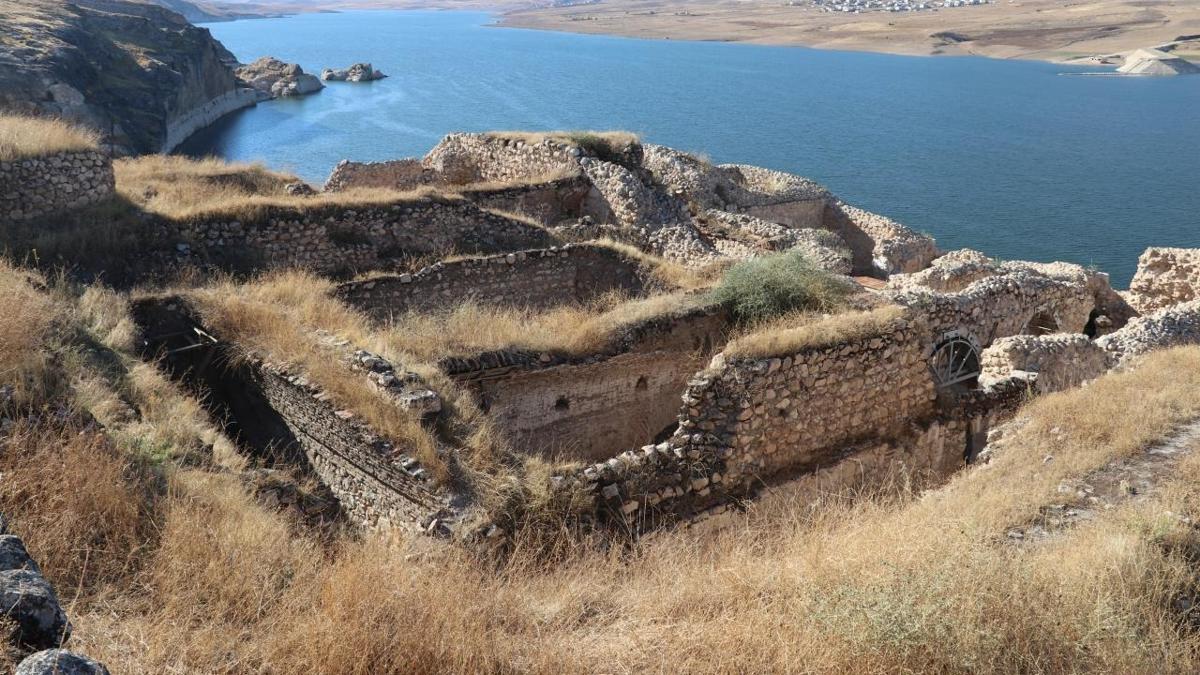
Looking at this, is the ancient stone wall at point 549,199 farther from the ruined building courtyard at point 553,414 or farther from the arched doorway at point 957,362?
the arched doorway at point 957,362

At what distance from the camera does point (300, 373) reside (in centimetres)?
909

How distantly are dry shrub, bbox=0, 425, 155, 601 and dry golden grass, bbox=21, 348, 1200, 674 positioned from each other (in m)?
0.19

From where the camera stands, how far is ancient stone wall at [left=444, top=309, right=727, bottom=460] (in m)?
10.3

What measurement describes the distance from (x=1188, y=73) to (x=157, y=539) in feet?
371

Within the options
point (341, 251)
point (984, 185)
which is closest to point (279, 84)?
point (984, 185)

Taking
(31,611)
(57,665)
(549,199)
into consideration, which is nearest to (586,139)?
(549,199)

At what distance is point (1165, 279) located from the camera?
18.7 m

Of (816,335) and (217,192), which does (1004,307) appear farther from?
(217,192)

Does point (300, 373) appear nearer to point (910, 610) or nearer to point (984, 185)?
point (910, 610)

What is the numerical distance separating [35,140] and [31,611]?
38.6 ft

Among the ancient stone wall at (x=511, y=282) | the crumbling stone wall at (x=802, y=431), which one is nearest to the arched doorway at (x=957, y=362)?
the crumbling stone wall at (x=802, y=431)

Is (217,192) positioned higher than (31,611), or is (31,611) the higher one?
(31,611)

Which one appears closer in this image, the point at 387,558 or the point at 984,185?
the point at 387,558

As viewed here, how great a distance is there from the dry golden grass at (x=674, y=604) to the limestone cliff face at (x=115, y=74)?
124 ft
